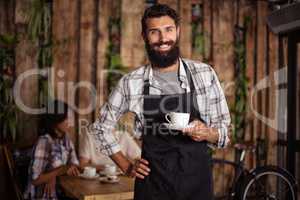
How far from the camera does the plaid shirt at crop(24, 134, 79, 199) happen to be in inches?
139

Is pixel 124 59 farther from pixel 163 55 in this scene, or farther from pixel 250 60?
pixel 163 55

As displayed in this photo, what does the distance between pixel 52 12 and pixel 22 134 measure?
137 centimetres

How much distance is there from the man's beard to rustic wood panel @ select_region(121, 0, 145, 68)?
10.1 feet

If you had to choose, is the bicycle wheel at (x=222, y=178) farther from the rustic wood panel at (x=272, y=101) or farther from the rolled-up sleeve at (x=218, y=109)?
the rolled-up sleeve at (x=218, y=109)

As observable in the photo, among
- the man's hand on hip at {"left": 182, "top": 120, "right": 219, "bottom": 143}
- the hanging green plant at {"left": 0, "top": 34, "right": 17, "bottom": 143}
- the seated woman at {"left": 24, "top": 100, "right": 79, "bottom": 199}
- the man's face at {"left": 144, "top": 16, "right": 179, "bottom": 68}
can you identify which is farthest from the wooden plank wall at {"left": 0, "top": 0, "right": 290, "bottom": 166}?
the man's hand on hip at {"left": 182, "top": 120, "right": 219, "bottom": 143}

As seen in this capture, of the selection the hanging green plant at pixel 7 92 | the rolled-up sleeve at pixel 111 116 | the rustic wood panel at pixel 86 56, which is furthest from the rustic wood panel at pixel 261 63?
the rolled-up sleeve at pixel 111 116

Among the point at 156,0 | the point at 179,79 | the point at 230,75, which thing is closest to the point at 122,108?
the point at 179,79

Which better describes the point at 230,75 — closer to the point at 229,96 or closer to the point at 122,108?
the point at 229,96

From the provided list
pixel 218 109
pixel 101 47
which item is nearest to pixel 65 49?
pixel 101 47

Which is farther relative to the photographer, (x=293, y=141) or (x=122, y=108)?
(x=293, y=141)

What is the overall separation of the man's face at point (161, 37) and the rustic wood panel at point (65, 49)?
300cm

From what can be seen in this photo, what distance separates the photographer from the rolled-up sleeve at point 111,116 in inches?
83.3

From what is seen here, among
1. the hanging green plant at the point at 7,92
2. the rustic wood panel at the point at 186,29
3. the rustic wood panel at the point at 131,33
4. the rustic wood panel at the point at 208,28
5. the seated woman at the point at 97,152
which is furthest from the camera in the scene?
the rustic wood panel at the point at 208,28

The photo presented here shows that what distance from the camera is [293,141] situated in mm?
4543
